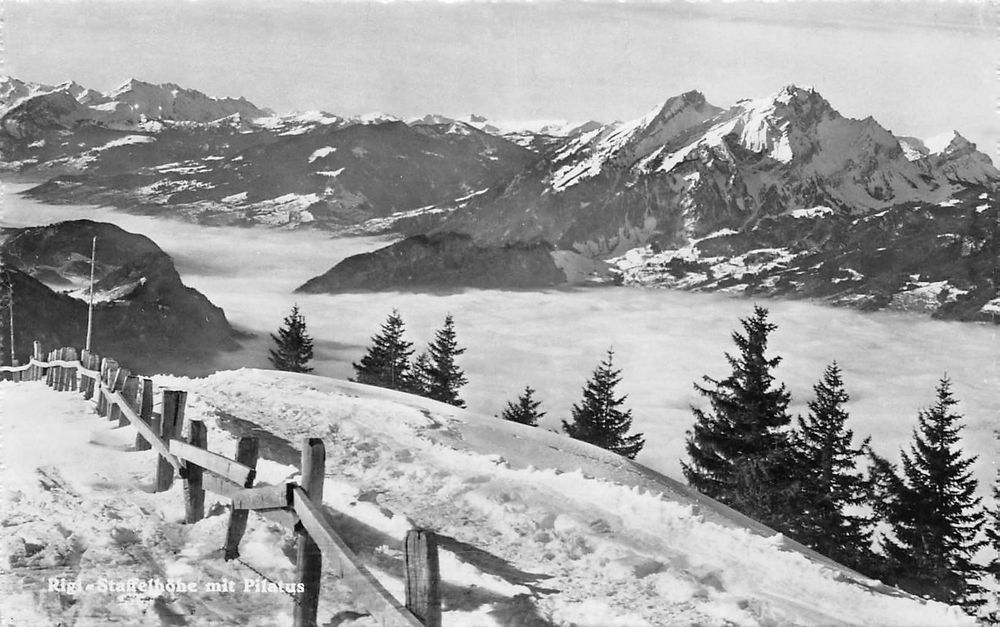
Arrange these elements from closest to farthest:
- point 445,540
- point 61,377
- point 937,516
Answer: point 445,540 → point 61,377 → point 937,516

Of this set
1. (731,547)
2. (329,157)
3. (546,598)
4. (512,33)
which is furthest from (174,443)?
(329,157)

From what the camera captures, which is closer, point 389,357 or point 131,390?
point 131,390

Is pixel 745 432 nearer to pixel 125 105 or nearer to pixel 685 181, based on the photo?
pixel 685 181

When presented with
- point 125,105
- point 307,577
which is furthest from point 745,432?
point 307,577

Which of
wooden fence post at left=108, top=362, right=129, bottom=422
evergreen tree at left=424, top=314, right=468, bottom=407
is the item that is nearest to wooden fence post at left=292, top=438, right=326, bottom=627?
wooden fence post at left=108, top=362, right=129, bottom=422

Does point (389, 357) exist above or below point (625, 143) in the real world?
below

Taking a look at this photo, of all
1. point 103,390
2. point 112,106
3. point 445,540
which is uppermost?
point 112,106

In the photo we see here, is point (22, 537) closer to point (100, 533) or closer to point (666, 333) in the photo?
point (100, 533)
